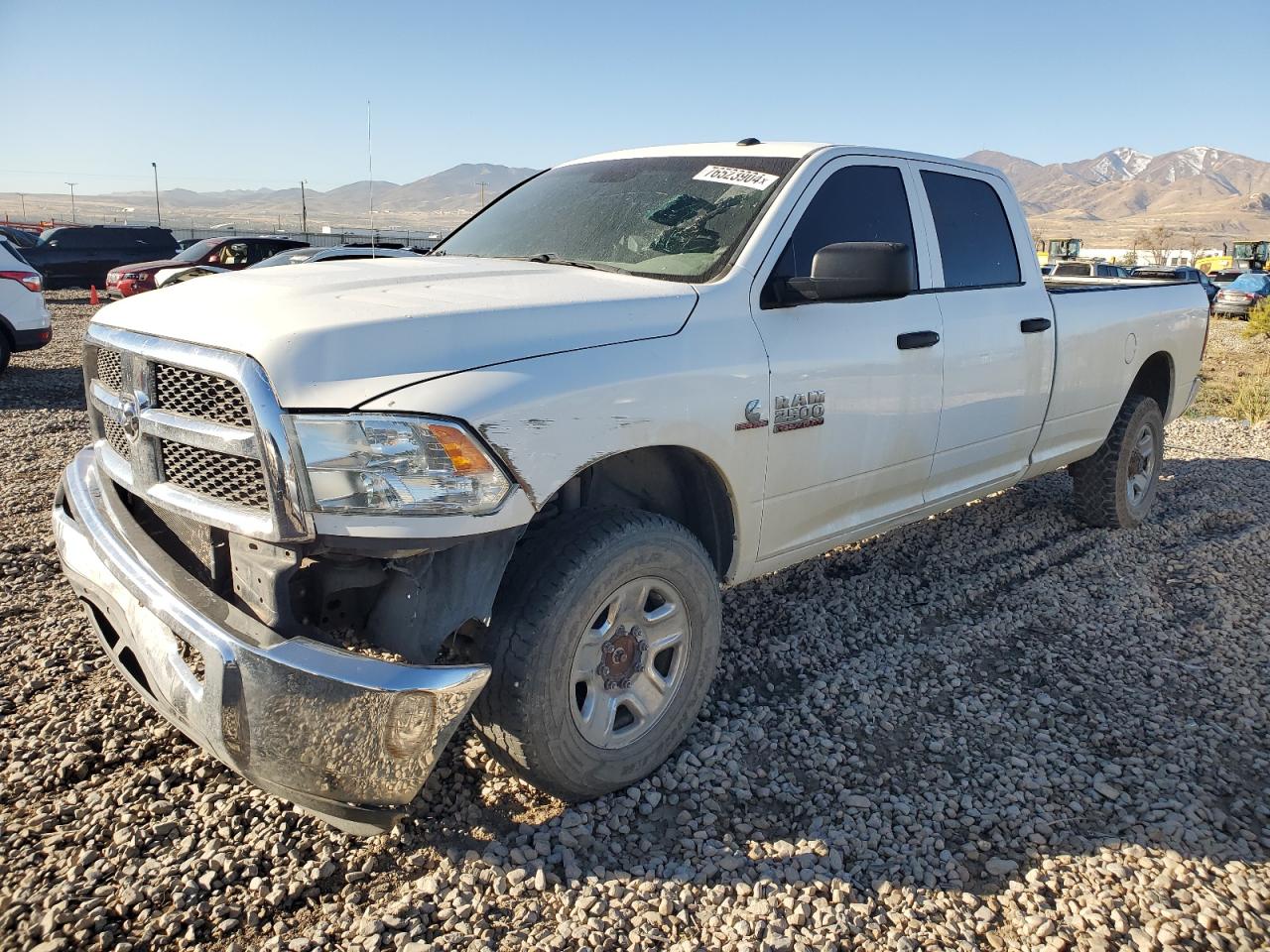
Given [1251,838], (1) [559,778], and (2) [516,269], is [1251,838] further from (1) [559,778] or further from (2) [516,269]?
(2) [516,269]

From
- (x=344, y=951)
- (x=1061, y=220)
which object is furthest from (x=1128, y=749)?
(x=1061, y=220)

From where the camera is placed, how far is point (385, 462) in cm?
222

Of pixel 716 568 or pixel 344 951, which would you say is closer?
pixel 344 951

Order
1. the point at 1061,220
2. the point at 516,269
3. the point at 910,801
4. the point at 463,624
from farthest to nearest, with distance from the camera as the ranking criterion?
the point at 1061,220 < the point at 516,269 < the point at 910,801 < the point at 463,624

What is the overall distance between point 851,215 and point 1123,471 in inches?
120

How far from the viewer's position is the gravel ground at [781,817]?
240 cm

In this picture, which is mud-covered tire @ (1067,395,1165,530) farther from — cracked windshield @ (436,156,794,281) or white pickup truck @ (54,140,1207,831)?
cracked windshield @ (436,156,794,281)

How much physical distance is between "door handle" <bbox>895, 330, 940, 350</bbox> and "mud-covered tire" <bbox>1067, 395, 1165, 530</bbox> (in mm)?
2452

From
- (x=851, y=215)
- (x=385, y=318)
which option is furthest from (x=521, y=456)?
(x=851, y=215)

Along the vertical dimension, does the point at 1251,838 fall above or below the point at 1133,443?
below

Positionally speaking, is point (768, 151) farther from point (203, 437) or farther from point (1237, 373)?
point (1237, 373)

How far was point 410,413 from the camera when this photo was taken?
87.9 inches

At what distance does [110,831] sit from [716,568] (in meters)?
2.00

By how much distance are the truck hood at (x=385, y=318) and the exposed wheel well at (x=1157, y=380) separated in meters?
4.07
